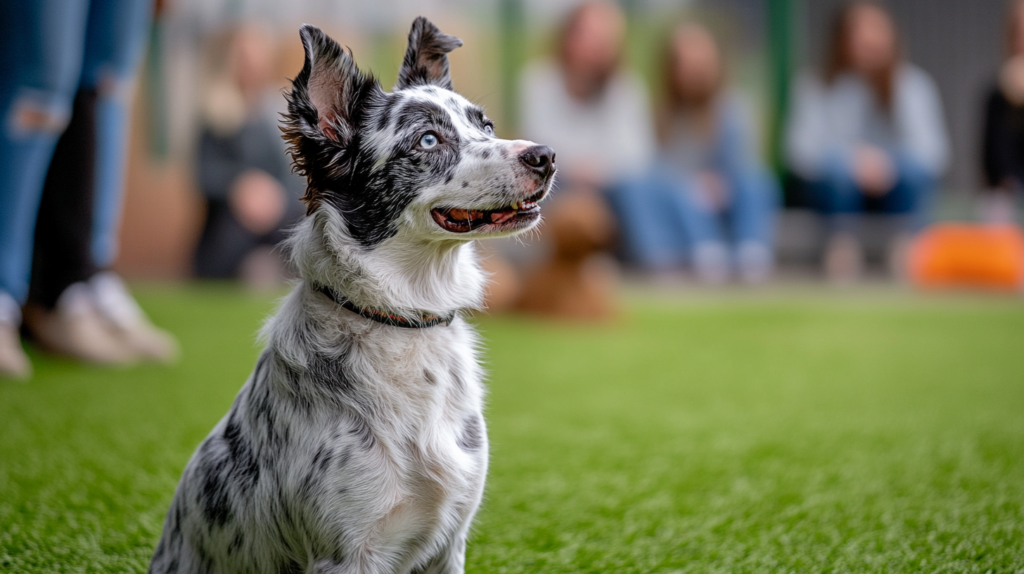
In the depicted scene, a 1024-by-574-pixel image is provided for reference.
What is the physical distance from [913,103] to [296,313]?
30.1ft

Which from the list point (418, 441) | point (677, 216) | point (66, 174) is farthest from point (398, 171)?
point (677, 216)

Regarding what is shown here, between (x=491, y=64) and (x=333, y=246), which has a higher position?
(x=491, y=64)

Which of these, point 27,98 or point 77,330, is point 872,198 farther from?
point 27,98

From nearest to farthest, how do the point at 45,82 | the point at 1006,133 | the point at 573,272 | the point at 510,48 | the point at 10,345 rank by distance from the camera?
the point at 45,82, the point at 10,345, the point at 573,272, the point at 1006,133, the point at 510,48

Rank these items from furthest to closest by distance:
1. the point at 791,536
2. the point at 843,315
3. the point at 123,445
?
1. the point at 843,315
2. the point at 123,445
3. the point at 791,536

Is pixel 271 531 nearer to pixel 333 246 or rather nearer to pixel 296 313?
pixel 296 313

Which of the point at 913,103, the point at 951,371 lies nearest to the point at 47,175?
the point at 951,371

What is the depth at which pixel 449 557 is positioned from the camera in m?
1.38

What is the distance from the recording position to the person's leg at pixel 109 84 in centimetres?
311

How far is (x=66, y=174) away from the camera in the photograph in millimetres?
3352

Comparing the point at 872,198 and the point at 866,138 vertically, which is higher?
the point at 866,138

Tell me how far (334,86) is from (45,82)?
76.7 inches

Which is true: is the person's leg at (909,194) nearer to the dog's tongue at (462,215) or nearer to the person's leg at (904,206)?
the person's leg at (904,206)

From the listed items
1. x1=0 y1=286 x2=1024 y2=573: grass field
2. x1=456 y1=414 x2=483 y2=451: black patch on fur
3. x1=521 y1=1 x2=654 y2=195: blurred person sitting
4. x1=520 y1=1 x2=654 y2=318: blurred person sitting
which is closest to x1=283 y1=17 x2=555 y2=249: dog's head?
x1=456 y1=414 x2=483 y2=451: black patch on fur
